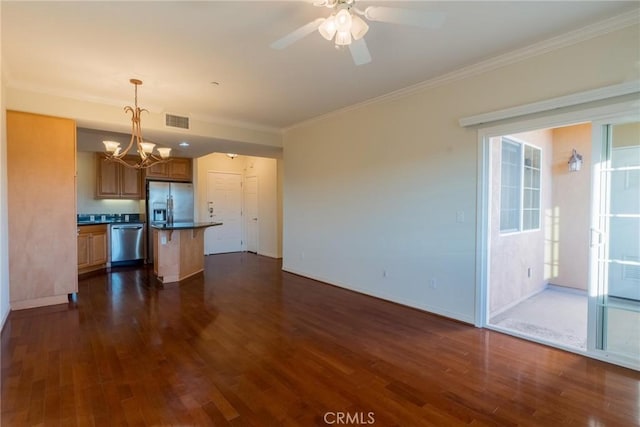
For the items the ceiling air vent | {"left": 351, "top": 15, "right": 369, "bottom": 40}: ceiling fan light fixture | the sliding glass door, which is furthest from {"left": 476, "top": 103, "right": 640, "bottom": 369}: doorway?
the ceiling air vent

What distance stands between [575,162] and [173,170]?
24.9ft

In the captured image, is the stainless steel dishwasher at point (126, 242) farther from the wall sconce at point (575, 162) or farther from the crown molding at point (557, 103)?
the wall sconce at point (575, 162)

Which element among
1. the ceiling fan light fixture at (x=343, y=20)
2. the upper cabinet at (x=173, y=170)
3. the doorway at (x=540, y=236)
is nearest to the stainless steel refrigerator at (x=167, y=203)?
the upper cabinet at (x=173, y=170)

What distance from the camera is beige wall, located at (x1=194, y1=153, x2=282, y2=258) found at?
298 inches

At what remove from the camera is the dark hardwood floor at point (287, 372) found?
1.96 m

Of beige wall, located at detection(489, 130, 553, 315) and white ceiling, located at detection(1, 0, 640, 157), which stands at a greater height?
white ceiling, located at detection(1, 0, 640, 157)

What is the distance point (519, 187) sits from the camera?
13.5ft

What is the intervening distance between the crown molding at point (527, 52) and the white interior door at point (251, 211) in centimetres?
489

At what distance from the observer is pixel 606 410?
78.8 inches

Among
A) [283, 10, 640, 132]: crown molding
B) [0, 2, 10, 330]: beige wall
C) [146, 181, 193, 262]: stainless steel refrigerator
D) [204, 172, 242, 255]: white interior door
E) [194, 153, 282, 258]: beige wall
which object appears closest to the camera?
[283, 10, 640, 132]: crown molding

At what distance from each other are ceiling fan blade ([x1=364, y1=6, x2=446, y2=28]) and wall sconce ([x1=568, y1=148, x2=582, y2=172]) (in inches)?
161

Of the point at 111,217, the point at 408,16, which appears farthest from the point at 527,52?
the point at 111,217

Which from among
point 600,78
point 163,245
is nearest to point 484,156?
point 600,78

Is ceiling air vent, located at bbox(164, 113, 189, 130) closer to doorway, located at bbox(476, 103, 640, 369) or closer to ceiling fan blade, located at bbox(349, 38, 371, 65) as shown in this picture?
ceiling fan blade, located at bbox(349, 38, 371, 65)
